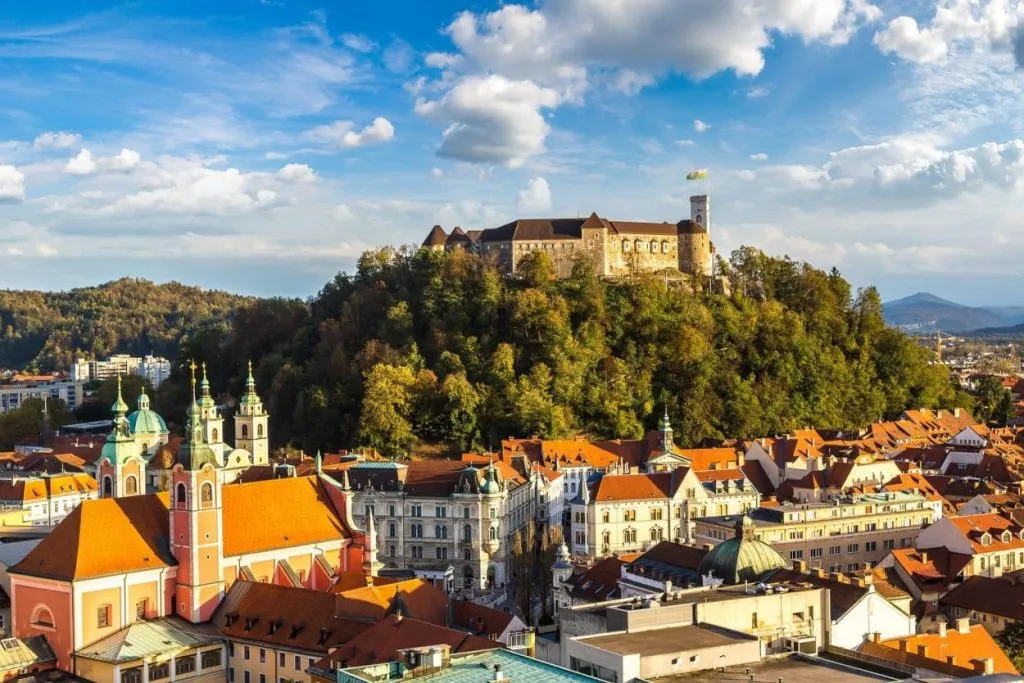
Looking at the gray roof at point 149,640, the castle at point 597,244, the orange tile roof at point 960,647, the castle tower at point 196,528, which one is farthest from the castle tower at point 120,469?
the castle at point 597,244

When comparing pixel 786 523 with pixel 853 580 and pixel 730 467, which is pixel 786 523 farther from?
pixel 730 467

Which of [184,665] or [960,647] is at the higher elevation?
[960,647]

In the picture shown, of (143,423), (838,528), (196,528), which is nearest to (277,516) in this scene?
(196,528)

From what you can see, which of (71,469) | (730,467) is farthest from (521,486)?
(71,469)

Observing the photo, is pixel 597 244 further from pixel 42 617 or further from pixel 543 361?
pixel 42 617

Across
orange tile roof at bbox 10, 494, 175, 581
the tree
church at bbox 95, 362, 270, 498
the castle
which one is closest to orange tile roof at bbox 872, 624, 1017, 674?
the tree

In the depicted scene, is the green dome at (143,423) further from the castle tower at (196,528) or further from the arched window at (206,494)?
the arched window at (206,494)
